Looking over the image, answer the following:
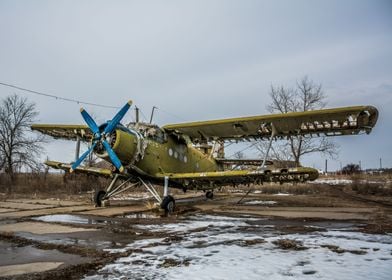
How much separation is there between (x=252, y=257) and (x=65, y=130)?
44.8ft

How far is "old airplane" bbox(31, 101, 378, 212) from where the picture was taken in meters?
11.7

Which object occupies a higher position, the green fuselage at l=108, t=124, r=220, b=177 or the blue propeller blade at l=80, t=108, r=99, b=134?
the blue propeller blade at l=80, t=108, r=99, b=134

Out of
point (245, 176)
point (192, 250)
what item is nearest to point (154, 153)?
point (245, 176)

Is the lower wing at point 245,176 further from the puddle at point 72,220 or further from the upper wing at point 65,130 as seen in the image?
the upper wing at point 65,130

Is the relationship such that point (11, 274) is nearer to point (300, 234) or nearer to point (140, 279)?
point (140, 279)

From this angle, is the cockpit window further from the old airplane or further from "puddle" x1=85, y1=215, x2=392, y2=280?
"puddle" x1=85, y1=215, x2=392, y2=280

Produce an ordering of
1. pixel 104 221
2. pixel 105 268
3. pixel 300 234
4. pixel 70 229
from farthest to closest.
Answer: pixel 104 221, pixel 70 229, pixel 300 234, pixel 105 268

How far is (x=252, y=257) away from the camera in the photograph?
201 inches

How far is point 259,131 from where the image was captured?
543 inches

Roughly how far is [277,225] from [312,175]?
13.2 ft

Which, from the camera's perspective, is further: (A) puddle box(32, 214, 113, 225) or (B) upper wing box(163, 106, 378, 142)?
(B) upper wing box(163, 106, 378, 142)

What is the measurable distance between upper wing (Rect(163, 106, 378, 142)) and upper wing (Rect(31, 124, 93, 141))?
4.31 meters

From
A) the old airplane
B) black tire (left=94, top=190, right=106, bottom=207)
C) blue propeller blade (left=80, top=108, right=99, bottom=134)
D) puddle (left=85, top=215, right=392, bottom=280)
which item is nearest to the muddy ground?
puddle (left=85, top=215, right=392, bottom=280)

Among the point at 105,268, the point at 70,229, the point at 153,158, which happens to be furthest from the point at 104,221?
the point at 105,268
